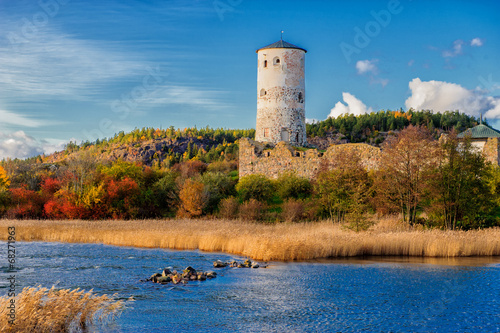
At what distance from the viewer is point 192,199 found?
38.0m

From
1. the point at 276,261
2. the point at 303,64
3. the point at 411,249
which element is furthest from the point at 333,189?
the point at 303,64

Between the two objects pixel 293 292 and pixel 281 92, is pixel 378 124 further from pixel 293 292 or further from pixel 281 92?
pixel 293 292

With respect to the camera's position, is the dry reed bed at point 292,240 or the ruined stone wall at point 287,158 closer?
the dry reed bed at point 292,240

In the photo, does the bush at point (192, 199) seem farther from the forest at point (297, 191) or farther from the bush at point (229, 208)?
the bush at point (229, 208)

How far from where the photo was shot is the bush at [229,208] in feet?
120

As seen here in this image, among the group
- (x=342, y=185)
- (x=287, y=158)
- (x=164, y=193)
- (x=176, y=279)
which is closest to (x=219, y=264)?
(x=176, y=279)

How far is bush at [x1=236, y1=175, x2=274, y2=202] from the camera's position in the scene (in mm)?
39094

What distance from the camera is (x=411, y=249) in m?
22.9

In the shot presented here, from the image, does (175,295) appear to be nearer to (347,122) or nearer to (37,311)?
(37,311)

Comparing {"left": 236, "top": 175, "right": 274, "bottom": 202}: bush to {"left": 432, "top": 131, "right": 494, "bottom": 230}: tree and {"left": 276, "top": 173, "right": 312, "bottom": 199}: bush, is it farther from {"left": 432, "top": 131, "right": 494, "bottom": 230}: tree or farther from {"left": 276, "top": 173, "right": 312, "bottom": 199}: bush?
{"left": 432, "top": 131, "right": 494, "bottom": 230}: tree

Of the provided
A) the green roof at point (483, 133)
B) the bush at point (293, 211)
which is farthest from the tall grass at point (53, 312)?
the green roof at point (483, 133)

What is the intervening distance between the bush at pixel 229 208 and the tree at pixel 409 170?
12038mm

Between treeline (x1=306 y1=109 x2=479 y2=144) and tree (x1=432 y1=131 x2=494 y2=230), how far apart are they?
146 ft

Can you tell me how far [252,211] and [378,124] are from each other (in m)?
57.8
